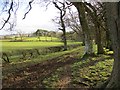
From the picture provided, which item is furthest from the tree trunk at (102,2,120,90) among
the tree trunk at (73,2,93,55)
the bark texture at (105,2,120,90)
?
the tree trunk at (73,2,93,55)

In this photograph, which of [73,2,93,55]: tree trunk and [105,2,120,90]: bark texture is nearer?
[105,2,120,90]: bark texture

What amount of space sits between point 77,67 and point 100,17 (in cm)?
1538

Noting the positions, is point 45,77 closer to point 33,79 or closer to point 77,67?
point 33,79

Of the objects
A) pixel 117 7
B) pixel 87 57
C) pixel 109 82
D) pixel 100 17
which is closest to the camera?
pixel 117 7

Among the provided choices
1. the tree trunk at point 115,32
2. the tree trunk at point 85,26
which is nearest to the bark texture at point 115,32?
the tree trunk at point 115,32

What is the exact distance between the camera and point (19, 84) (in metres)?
12.7

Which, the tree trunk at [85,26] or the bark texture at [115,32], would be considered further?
the tree trunk at [85,26]

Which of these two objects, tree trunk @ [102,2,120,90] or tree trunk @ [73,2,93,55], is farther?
tree trunk @ [73,2,93,55]

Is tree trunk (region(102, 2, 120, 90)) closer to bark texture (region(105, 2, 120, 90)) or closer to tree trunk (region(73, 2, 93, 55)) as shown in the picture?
bark texture (region(105, 2, 120, 90))

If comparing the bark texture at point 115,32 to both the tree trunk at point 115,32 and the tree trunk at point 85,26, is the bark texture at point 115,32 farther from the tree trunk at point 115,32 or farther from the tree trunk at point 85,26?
the tree trunk at point 85,26

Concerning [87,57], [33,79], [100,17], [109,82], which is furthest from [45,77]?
[100,17]

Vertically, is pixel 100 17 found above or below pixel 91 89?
above

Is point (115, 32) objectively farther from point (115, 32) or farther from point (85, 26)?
point (85, 26)

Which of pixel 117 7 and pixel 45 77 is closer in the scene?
pixel 117 7
